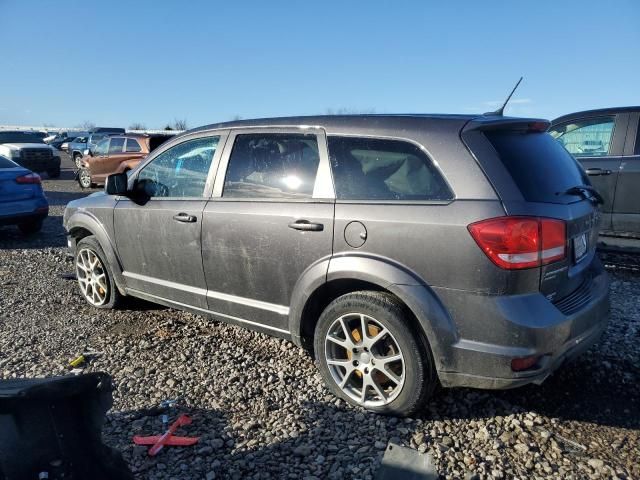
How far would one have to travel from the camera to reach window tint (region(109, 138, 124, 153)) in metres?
16.3

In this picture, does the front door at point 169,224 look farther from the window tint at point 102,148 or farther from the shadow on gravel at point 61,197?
the window tint at point 102,148

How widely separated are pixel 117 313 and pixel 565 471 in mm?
4076

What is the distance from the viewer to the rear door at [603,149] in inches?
235

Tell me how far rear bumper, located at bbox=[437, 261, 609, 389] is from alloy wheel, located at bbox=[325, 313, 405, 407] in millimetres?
320

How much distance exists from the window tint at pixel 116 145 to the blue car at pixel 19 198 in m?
7.79

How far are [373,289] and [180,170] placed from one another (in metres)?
2.10

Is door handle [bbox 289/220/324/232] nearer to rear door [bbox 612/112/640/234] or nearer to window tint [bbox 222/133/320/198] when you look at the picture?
window tint [bbox 222/133/320/198]

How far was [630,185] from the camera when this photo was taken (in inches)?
230

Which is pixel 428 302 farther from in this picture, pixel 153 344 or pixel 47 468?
pixel 153 344

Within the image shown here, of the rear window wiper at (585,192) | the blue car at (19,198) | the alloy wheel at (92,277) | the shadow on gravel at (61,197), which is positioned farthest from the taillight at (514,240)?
the shadow on gravel at (61,197)

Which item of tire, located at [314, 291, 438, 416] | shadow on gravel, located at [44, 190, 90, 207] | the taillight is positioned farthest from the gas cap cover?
shadow on gravel, located at [44, 190, 90, 207]

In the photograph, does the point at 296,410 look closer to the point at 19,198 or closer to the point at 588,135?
the point at 588,135

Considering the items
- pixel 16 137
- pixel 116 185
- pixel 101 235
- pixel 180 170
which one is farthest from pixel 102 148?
pixel 180 170

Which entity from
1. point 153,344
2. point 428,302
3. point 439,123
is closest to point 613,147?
point 439,123
